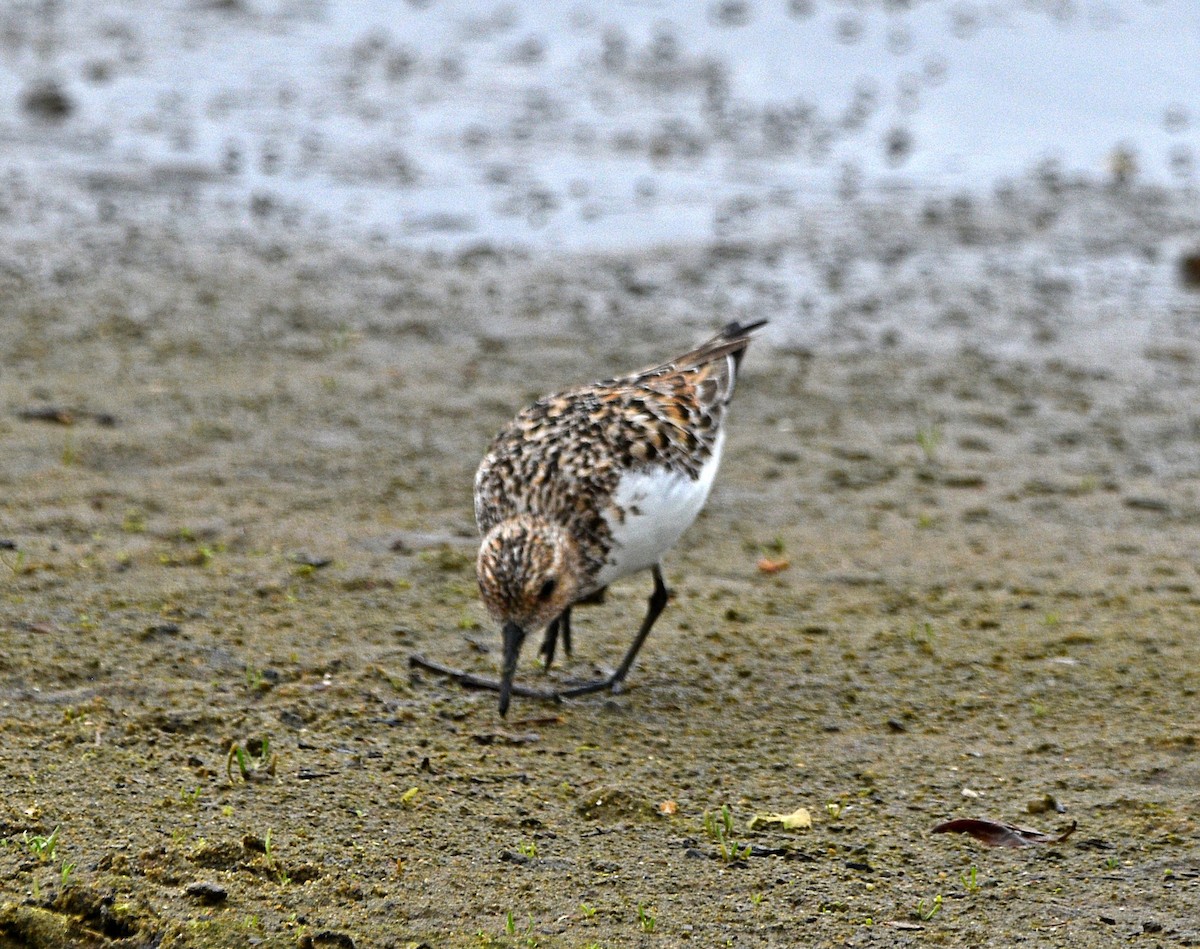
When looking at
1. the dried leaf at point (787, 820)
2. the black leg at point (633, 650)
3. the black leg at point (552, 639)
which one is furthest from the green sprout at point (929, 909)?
the black leg at point (552, 639)

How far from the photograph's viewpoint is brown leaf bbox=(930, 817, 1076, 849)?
4.79 metres

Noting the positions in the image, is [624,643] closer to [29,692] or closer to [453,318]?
[29,692]

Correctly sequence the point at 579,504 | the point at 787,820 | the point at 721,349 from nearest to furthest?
1. the point at 787,820
2. the point at 579,504
3. the point at 721,349

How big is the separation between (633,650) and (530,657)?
1.39ft

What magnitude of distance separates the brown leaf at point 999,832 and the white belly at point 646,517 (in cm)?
143

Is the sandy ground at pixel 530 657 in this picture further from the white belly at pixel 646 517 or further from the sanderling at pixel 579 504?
the white belly at pixel 646 517

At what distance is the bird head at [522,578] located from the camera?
5430 millimetres

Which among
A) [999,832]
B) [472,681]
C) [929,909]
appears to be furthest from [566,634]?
[929,909]

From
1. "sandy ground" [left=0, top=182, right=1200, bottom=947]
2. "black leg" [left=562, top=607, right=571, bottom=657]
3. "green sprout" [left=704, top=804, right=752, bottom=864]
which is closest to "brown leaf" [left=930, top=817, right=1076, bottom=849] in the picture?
"sandy ground" [left=0, top=182, right=1200, bottom=947]

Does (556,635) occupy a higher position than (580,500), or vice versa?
(580,500)

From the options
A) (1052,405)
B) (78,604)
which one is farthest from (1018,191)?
(78,604)

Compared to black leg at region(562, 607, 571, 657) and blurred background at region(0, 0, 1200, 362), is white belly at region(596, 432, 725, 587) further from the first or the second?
blurred background at region(0, 0, 1200, 362)

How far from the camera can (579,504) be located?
18.6 feet

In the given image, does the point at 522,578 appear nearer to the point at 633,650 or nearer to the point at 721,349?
the point at 633,650
